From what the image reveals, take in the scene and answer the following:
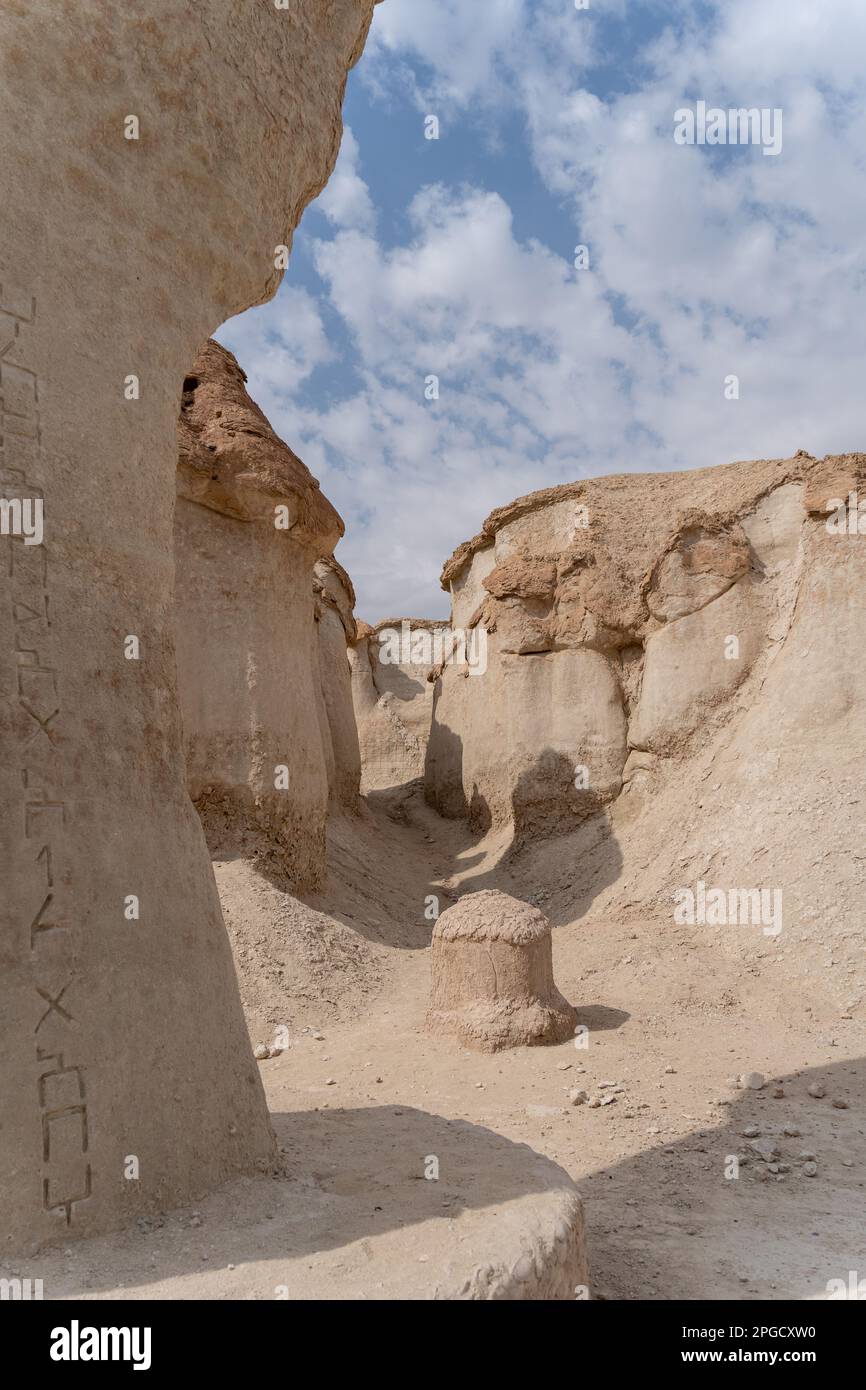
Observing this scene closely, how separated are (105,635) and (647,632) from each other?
10356mm

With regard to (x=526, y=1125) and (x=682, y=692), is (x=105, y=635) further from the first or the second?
(x=682, y=692)

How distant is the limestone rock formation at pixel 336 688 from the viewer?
14.0 m

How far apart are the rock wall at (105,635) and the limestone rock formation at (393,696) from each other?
16635 mm

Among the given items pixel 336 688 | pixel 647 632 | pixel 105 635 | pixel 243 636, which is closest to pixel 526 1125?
pixel 105 635

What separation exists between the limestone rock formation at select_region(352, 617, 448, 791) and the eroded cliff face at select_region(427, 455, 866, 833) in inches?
222

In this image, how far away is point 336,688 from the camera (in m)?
15.1

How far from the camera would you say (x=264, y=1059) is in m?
7.14

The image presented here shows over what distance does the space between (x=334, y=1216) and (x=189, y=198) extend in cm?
395

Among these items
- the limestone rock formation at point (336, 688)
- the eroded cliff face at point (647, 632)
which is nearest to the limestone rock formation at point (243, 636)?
the limestone rock formation at point (336, 688)

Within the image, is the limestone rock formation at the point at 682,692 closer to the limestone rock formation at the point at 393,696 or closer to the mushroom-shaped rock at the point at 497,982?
the mushroom-shaped rock at the point at 497,982

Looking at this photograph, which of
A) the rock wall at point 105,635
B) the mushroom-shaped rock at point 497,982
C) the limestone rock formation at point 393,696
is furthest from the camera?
the limestone rock formation at point 393,696

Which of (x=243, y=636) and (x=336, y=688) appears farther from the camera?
(x=336, y=688)

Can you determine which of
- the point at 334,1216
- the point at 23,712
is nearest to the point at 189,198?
the point at 23,712

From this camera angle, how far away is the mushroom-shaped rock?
7.05m
